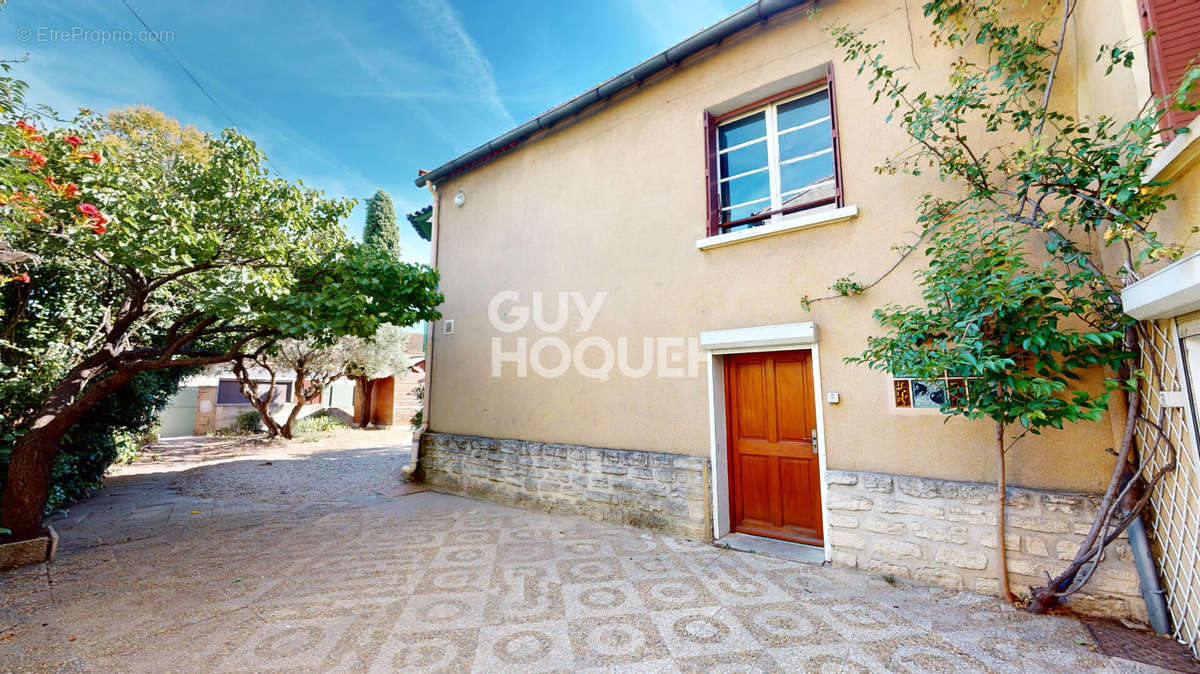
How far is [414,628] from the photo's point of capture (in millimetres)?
3160

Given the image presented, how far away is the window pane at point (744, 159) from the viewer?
5242 mm

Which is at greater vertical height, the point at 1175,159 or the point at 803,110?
the point at 803,110

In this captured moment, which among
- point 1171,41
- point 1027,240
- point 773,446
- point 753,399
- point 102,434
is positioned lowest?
point 102,434

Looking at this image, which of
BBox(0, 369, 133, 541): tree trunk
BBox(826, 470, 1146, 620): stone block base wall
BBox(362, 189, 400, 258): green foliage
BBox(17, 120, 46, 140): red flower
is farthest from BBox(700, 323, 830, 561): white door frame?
BBox(362, 189, 400, 258): green foliage

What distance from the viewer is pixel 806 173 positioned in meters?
4.92

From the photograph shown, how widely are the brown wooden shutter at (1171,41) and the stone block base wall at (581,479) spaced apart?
4415mm

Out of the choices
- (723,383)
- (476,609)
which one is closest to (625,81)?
(723,383)

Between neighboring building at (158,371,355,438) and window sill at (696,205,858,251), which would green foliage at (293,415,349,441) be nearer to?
neighboring building at (158,371,355,438)

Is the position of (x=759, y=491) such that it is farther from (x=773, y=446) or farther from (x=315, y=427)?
(x=315, y=427)

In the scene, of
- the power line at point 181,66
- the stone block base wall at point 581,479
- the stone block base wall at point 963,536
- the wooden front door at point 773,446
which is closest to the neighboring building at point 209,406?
the power line at point 181,66

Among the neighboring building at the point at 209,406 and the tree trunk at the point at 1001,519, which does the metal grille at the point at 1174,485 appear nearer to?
the tree trunk at the point at 1001,519

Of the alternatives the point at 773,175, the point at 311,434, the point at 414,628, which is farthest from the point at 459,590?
the point at 311,434

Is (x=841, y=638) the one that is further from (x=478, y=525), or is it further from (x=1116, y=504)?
(x=478, y=525)

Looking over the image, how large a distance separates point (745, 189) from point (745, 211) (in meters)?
0.29
